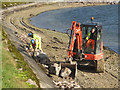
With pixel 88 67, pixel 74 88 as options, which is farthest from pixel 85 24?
pixel 74 88

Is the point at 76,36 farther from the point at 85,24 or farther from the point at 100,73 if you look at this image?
the point at 100,73

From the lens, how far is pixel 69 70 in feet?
46.8

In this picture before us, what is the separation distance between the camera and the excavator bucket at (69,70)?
1420cm

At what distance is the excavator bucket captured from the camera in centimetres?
1420

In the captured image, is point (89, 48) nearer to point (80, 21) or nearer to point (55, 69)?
point (55, 69)

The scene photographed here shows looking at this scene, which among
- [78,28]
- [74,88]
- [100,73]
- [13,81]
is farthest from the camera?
[100,73]

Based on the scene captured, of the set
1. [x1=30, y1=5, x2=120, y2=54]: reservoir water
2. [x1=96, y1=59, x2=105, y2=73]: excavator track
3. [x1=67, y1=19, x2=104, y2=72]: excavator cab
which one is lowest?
[x1=30, y1=5, x2=120, y2=54]: reservoir water

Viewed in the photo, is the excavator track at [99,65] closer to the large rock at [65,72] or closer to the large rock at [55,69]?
the large rock at [65,72]

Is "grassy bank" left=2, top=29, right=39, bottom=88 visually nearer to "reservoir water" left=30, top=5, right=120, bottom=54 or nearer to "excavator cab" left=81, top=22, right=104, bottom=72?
"excavator cab" left=81, top=22, right=104, bottom=72

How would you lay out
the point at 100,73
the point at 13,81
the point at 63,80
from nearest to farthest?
1. the point at 13,81
2. the point at 63,80
3. the point at 100,73

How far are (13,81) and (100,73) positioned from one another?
26.8 ft

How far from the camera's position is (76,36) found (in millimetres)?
15148

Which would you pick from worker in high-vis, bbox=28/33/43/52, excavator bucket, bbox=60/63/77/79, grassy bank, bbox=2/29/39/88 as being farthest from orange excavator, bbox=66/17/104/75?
grassy bank, bbox=2/29/39/88

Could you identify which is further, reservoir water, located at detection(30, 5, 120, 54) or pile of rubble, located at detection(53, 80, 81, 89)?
reservoir water, located at detection(30, 5, 120, 54)
